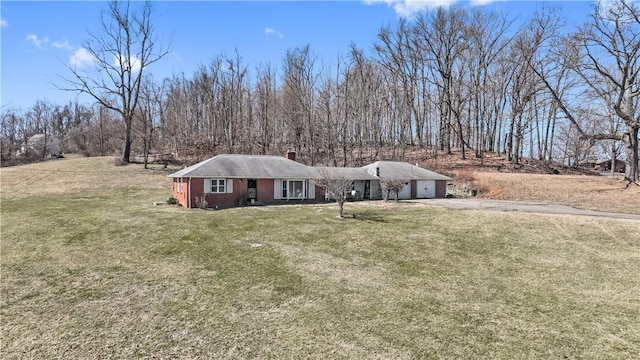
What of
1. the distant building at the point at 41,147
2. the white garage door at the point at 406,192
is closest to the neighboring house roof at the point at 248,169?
the white garage door at the point at 406,192

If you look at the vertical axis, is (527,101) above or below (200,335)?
above

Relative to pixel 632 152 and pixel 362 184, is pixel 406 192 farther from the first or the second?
pixel 632 152

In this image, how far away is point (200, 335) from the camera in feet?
27.3

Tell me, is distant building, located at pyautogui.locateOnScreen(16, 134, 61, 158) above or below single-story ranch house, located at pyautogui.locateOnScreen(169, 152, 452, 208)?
above

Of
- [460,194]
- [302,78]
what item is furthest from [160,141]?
[460,194]

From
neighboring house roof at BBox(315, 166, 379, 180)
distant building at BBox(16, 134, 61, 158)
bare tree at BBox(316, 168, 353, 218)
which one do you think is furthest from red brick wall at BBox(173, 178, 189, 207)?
distant building at BBox(16, 134, 61, 158)

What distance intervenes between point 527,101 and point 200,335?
136 ft

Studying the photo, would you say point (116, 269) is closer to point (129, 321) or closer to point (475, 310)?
point (129, 321)

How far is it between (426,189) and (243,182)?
51.5ft

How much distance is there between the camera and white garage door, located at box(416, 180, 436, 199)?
3109cm

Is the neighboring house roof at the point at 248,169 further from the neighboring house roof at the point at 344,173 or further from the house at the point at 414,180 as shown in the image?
the house at the point at 414,180

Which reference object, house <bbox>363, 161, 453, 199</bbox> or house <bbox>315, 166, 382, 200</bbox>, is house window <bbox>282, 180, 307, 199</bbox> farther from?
house <bbox>363, 161, 453, 199</bbox>

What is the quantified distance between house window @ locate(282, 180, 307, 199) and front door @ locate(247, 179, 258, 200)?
2.15m

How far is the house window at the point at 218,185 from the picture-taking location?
25031mm
